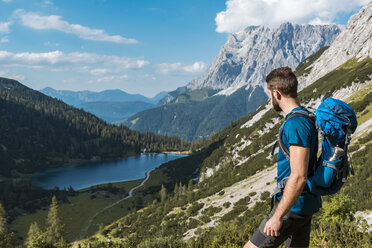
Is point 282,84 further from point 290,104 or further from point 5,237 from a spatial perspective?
point 5,237

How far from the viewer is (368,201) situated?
2897cm

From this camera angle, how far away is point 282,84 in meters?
5.18

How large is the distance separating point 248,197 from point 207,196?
75.4 feet

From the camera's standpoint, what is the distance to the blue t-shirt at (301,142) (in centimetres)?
462

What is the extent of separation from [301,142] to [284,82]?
1320 mm

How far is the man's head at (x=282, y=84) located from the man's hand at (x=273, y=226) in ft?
7.94

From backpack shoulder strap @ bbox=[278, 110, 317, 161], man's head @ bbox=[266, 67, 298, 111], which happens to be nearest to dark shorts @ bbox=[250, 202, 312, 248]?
backpack shoulder strap @ bbox=[278, 110, 317, 161]

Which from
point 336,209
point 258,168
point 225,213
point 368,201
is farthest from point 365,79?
point 336,209

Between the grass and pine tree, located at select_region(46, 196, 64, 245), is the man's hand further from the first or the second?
pine tree, located at select_region(46, 196, 64, 245)

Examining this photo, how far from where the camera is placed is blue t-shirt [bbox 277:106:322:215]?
4617 millimetres

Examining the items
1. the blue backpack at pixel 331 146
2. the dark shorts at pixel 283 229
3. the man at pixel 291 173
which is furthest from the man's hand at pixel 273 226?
the blue backpack at pixel 331 146

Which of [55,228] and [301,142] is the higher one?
[301,142]

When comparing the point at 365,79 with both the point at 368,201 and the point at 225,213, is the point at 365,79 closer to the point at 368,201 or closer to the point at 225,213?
the point at 225,213

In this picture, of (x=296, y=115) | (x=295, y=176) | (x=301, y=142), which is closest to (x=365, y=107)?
(x=296, y=115)
